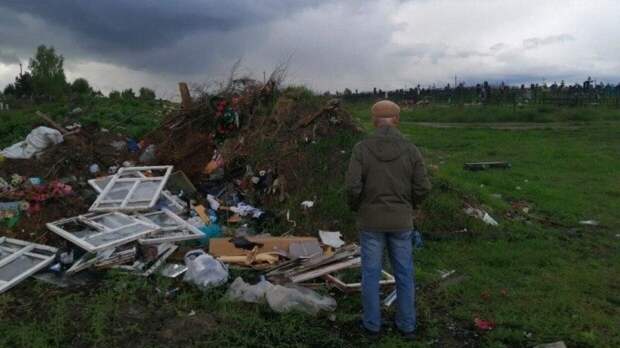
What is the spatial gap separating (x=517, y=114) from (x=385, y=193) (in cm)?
2439

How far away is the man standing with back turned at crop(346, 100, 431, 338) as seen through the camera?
402 centimetres

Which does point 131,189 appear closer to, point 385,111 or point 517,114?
point 385,111

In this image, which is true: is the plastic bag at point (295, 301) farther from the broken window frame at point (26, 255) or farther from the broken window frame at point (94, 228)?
the broken window frame at point (26, 255)

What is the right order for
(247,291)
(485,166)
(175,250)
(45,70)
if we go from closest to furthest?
(247,291), (175,250), (485,166), (45,70)

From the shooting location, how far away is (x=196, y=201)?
7738 mm

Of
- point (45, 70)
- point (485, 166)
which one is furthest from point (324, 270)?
point (45, 70)

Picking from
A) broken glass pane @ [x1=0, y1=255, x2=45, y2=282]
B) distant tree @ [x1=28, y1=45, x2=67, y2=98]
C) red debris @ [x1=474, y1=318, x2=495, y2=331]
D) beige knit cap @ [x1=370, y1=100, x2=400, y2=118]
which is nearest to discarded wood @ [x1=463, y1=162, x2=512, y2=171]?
red debris @ [x1=474, y1=318, x2=495, y2=331]

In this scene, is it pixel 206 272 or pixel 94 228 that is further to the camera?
pixel 94 228

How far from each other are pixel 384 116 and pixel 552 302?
2573mm

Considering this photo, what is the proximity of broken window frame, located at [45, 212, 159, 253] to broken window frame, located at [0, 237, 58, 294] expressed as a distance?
0.79ft

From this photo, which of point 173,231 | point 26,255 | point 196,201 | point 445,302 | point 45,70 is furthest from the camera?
point 45,70

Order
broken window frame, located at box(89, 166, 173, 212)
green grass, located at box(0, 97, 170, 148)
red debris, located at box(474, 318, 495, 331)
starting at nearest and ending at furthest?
red debris, located at box(474, 318, 495, 331), broken window frame, located at box(89, 166, 173, 212), green grass, located at box(0, 97, 170, 148)

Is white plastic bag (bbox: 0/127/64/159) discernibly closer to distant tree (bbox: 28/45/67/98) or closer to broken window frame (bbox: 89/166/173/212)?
broken window frame (bbox: 89/166/173/212)

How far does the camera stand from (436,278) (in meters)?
5.62
